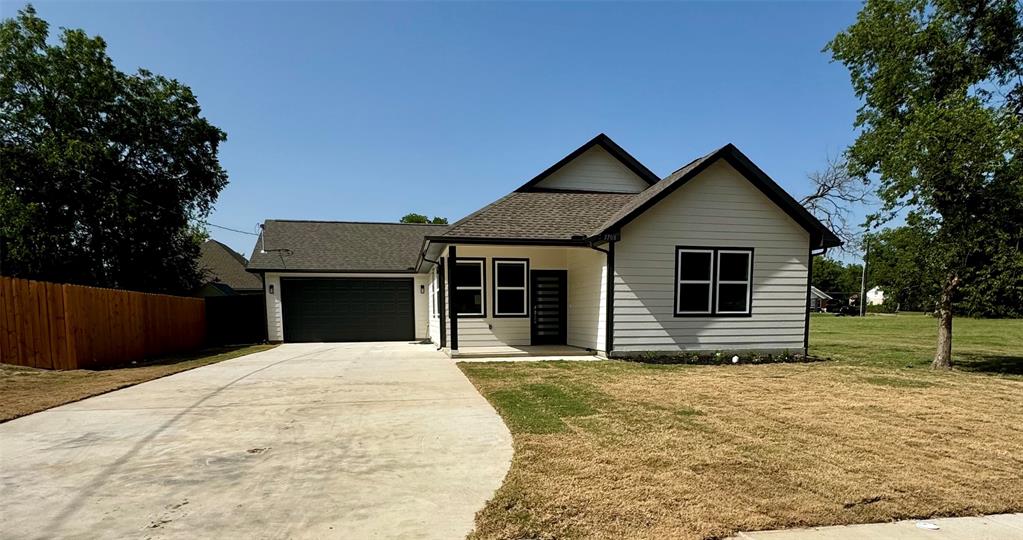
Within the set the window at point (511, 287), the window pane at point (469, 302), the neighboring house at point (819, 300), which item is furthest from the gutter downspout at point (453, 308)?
the neighboring house at point (819, 300)

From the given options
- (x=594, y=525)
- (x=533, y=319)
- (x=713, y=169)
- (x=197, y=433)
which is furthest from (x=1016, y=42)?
(x=197, y=433)

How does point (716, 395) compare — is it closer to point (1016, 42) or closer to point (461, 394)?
point (461, 394)

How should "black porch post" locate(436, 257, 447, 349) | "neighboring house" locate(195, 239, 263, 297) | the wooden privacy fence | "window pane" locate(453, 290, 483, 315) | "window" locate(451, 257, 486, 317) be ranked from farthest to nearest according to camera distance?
"neighboring house" locate(195, 239, 263, 297) < "black porch post" locate(436, 257, 447, 349) < "window pane" locate(453, 290, 483, 315) < "window" locate(451, 257, 486, 317) < the wooden privacy fence

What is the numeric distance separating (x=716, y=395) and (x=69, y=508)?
6.77m

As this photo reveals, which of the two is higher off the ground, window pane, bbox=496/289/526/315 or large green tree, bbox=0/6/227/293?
large green tree, bbox=0/6/227/293

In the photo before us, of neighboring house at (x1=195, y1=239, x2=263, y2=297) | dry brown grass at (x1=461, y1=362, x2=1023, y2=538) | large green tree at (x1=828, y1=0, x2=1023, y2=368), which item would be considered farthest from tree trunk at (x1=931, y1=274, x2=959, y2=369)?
neighboring house at (x1=195, y1=239, x2=263, y2=297)

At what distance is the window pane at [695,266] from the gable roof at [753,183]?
4.99ft

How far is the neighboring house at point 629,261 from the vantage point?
970 centimetres

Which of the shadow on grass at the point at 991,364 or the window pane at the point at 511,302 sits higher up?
the window pane at the point at 511,302

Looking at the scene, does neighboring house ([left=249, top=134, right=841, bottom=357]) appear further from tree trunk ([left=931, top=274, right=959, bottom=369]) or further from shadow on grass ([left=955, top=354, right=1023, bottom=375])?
Result: shadow on grass ([left=955, top=354, right=1023, bottom=375])

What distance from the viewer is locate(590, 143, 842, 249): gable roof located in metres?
9.34

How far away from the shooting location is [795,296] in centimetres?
1022

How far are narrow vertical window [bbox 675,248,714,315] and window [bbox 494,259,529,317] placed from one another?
3.81 m

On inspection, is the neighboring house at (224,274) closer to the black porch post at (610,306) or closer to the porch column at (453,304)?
the porch column at (453,304)
